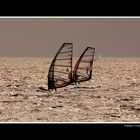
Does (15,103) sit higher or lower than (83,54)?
lower

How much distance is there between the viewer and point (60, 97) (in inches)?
262

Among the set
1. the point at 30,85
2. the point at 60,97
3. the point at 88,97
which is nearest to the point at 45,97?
the point at 60,97

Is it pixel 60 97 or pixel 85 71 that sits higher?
pixel 85 71

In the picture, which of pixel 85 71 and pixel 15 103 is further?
pixel 85 71

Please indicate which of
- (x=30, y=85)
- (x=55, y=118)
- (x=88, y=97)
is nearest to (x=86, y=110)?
(x=55, y=118)

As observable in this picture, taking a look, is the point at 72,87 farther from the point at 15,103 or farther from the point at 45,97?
the point at 15,103

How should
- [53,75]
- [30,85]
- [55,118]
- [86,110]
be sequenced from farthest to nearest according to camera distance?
[30,85] < [53,75] < [86,110] < [55,118]

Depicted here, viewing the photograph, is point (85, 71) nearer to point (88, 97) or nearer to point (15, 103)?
point (88, 97)

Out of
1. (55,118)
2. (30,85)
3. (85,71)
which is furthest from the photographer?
(30,85)

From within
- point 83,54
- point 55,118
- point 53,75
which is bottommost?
point 55,118

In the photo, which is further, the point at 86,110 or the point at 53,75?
the point at 53,75

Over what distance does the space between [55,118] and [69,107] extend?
733 mm

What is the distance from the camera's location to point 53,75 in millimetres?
7312

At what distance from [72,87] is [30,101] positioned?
1.00 meters
